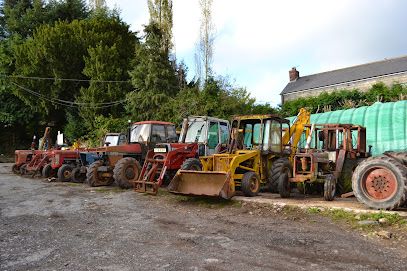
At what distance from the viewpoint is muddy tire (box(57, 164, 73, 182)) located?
1534 cm

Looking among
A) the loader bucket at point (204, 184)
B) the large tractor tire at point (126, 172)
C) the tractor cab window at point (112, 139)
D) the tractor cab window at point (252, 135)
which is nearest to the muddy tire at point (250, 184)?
the loader bucket at point (204, 184)

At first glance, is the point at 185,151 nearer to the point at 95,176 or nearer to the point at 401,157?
the point at 95,176

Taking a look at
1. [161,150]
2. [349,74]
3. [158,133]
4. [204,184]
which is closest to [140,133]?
[158,133]

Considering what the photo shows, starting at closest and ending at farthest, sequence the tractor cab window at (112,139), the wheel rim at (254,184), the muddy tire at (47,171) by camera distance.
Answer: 1. the wheel rim at (254,184)
2. the muddy tire at (47,171)
3. the tractor cab window at (112,139)

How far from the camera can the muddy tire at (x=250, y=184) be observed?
9727 millimetres

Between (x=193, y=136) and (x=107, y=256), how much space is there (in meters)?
7.98

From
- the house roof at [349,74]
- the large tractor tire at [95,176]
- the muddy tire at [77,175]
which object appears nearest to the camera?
the large tractor tire at [95,176]

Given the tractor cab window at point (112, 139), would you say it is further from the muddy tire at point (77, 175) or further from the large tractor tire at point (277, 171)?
the large tractor tire at point (277, 171)

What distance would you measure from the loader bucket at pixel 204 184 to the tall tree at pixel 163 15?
18601 mm

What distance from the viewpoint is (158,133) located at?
46.3 ft

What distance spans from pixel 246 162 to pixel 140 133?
5.28 meters

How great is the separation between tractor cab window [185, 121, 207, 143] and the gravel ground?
3.52 meters

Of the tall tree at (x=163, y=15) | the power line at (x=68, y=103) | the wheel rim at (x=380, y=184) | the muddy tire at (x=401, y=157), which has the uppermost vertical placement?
the tall tree at (x=163, y=15)

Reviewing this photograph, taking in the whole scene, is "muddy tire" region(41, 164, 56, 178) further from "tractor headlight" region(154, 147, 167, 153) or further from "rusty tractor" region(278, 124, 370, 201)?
"rusty tractor" region(278, 124, 370, 201)
